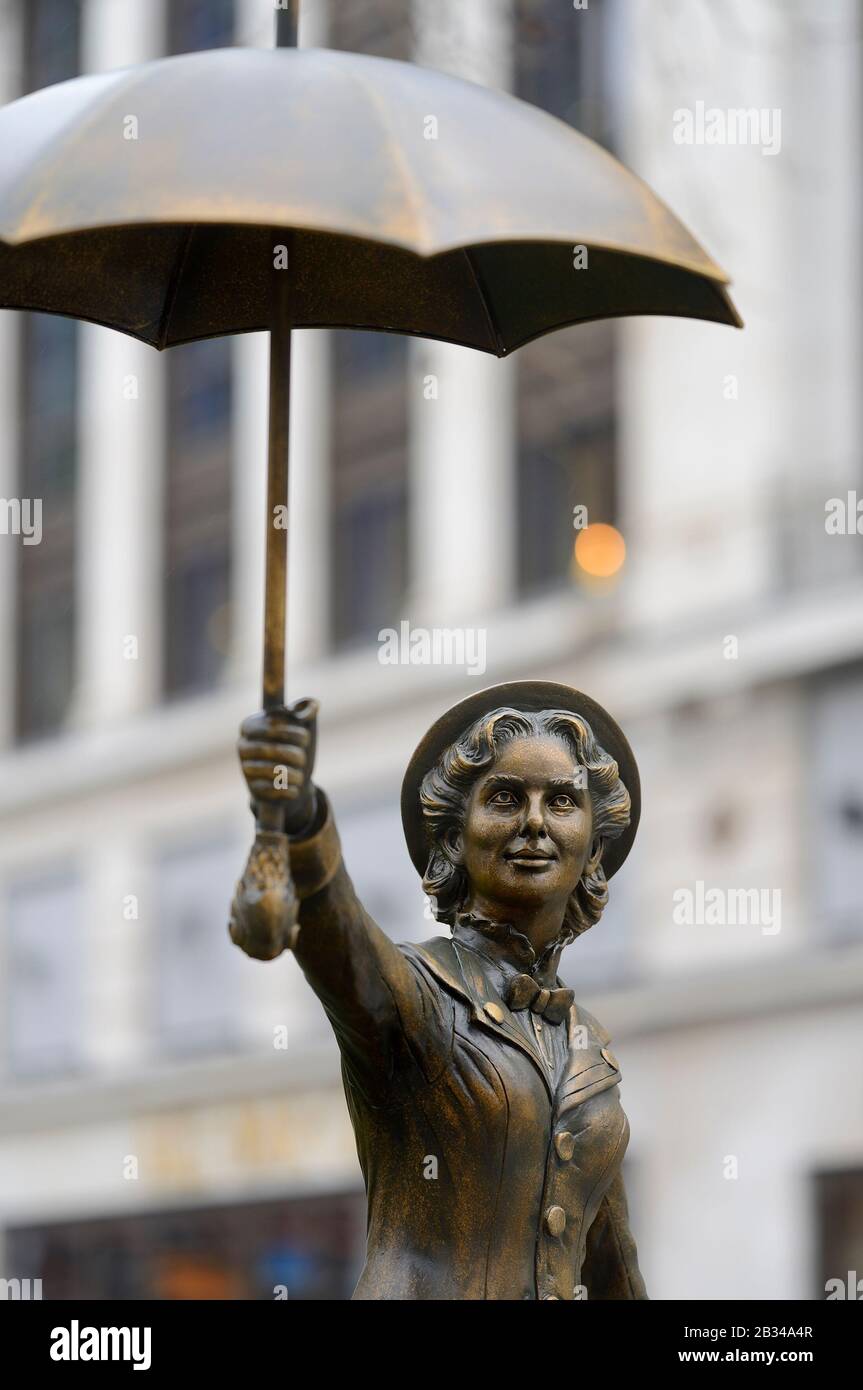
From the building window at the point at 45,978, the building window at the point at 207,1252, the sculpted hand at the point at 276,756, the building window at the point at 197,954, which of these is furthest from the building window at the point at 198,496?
the sculpted hand at the point at 276,756

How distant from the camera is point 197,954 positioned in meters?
25.2

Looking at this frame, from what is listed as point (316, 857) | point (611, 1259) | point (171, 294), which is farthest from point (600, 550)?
point (316, 857)

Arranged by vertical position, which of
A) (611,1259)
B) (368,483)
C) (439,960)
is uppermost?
(368,483)

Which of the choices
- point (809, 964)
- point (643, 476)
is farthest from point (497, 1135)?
point (643, 476)

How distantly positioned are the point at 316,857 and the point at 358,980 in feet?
1.19

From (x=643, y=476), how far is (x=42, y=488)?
345 inches

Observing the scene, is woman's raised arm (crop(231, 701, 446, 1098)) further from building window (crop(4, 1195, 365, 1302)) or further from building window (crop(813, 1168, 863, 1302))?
building window (crop(4, 1195, 365, 1302))

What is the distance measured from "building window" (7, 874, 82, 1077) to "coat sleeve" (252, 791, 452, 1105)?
22511 mm

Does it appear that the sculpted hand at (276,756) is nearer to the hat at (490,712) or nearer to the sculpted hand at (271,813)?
the sculpted hand at (271,813)

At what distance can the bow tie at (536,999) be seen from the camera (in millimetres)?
4453

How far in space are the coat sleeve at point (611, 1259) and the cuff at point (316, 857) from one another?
1177mm

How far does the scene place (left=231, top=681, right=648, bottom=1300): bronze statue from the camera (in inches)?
167

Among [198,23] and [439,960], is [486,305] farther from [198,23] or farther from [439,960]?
[198,23]
